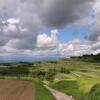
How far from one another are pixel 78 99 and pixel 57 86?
135 ft

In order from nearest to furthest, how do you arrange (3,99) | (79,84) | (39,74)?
(3,99) < (79,84) < (39,74)

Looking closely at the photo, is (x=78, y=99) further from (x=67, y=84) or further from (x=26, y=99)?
(x=67, y=84)

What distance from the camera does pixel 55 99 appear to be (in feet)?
204

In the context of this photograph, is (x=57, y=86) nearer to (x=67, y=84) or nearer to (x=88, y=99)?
(x=67, y=84)

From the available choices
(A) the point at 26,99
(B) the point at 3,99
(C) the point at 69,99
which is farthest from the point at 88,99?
(B) the point at 3,99

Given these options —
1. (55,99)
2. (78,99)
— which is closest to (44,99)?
(55,99)

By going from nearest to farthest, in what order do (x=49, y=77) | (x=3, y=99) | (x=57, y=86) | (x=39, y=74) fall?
(x=3, y=99) → (x=57, y=86) → (x=49, y=77) → (x=39, y=74)

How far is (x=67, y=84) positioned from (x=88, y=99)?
42203 millimetres

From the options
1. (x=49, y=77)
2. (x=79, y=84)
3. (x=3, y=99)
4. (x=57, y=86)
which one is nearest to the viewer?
(x=3, y=99)

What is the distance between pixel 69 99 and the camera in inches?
2499

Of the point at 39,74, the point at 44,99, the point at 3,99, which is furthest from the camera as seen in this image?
the point at 39,74

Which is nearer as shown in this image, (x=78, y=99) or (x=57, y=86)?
(x=78, y=99)

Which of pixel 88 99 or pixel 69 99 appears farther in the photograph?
pixel 69 99

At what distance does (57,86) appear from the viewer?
336 feet
